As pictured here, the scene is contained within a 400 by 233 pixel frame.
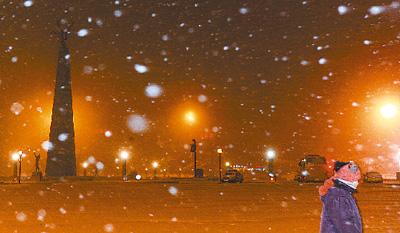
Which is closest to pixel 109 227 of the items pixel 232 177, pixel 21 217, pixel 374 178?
pixel 21 217

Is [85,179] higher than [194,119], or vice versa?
[194,119]

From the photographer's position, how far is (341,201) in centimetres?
470

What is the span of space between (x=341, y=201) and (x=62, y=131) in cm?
4958

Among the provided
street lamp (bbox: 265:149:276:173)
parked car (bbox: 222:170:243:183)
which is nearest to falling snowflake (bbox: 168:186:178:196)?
parked car (bbox: 222:170:243:183)

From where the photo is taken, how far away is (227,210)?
53.2ft

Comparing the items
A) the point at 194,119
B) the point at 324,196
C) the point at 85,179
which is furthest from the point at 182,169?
the point at 324,196

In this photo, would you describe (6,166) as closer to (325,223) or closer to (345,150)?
(345,150)

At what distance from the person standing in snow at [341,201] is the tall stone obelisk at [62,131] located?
4931cm

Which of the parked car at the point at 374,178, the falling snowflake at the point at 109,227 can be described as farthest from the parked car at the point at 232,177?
the falling snowflake at the point at 109,227

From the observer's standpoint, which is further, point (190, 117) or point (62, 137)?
point (62, 137)

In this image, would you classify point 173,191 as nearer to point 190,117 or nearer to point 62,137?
point 190,117

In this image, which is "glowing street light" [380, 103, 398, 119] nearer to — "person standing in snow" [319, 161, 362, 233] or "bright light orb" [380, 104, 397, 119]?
"bright light orb" [380, 104, 397, 119]

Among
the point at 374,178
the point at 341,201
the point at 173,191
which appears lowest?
the point at 341,201

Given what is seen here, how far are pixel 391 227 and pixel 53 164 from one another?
4520 cm
